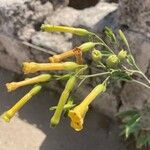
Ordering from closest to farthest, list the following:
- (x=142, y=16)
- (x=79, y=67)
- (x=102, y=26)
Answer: (x=79, y=67) → (x=142, y=16) → (x=102, y=26)

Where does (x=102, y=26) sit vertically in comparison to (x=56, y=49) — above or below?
above

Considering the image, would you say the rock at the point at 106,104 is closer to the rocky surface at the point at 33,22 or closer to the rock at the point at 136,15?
the rocky surface at the point at 33,22

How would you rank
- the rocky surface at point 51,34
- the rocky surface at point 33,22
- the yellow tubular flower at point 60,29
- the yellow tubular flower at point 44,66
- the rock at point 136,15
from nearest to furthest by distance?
the yellow tubular flower at point 44,66 → the yellow tubular flower at point 60,29 → the rock at point 136,15 → the rocky surface at point 51,34 → the rocky surface at point 33,22

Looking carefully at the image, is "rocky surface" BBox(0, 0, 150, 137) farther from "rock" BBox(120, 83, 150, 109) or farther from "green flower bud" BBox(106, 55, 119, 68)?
"green flower bud" BBox(106, 55, 119, 68)

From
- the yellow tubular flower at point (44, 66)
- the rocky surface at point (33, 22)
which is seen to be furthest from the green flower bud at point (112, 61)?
the rocky surface at point (33, 22)

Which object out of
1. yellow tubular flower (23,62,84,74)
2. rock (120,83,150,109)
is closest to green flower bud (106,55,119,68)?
yellow tubular flower (23,62,84,74)

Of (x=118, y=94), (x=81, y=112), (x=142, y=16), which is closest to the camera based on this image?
(x=81, y=112)

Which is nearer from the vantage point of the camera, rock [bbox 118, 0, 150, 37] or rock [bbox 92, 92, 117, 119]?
rock [bbox 118, 0, 150, 37]

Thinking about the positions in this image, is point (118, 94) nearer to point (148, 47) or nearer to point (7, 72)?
point (148, 47)

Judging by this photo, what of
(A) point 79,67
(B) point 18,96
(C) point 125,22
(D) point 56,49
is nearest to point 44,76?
(A) point 79,67

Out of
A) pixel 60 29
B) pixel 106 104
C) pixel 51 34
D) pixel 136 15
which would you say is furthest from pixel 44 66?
pixel 106 104

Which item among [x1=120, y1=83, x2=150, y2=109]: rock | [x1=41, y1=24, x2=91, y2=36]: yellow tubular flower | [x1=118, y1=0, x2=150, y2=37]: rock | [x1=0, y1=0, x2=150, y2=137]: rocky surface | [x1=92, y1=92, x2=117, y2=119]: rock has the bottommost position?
[x1=92, y1=92, x2=117, y2=119]: rock
